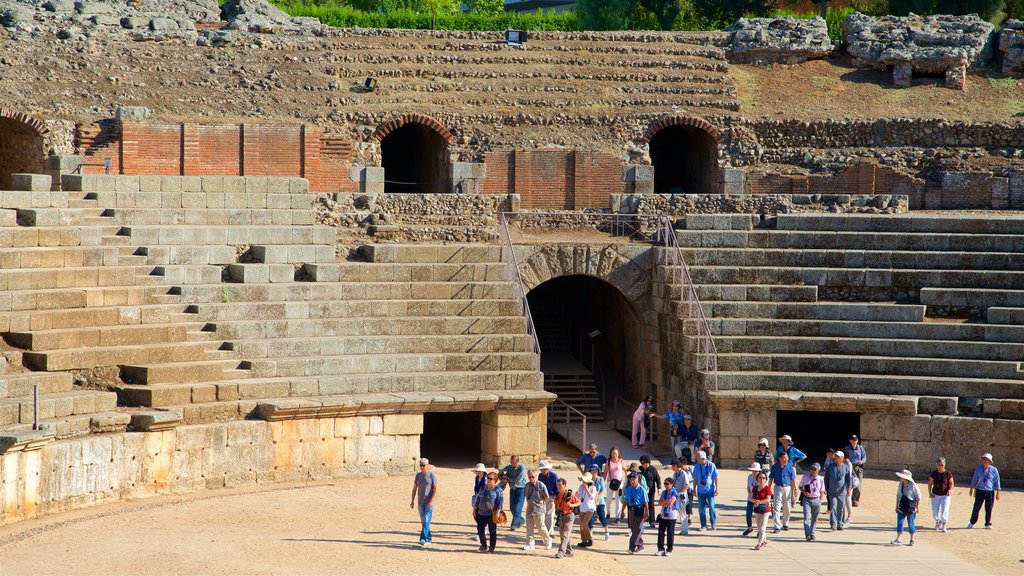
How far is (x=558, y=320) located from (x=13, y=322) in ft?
40.3

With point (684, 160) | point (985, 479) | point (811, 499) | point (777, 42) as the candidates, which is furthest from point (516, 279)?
point (777, 42)

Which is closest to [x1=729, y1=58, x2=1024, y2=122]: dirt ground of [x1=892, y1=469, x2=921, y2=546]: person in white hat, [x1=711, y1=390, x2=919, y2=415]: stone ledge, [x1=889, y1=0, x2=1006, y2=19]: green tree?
[x1=889, y1=0, x2=1006, y2=19]: green tree

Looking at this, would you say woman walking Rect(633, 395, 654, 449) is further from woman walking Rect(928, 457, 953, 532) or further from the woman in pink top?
woman walking Rect(928, 457, 953, 532)

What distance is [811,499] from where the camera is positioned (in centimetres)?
1769

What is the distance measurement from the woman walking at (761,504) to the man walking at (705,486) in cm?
84

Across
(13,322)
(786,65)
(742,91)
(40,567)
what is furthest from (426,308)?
(786,65)

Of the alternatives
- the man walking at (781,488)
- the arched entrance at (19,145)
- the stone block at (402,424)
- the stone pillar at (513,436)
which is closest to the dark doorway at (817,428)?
the stone pillar at (513,436)

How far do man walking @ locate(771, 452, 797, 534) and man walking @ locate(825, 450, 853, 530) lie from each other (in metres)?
0.47

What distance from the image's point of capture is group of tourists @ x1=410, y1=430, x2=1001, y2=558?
1639 centimetres

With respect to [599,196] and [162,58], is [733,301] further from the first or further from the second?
[162,58]

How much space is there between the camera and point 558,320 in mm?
28266

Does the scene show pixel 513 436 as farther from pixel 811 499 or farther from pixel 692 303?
pixel 811 499

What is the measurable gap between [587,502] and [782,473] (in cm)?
286

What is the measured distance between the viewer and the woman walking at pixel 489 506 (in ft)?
52.7
